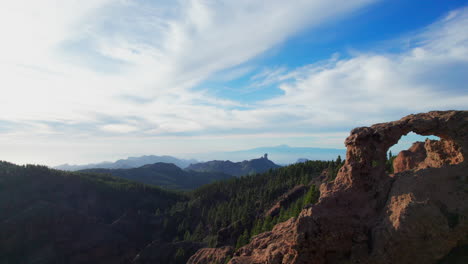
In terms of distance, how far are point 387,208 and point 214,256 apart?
123 feet

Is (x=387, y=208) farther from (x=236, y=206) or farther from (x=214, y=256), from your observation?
(x=236, y=206)

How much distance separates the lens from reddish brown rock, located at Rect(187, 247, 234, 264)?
43.9 m

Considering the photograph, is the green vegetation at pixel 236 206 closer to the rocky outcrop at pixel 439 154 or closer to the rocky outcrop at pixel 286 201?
the rocky outcrop at pixel 286 201

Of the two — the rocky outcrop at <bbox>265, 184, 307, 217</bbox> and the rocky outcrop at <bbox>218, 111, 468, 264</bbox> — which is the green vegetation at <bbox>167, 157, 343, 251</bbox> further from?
the rocky outcrop at <bbox>218, 111, 468, 264</bbox>

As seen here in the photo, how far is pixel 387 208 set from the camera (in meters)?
17.5

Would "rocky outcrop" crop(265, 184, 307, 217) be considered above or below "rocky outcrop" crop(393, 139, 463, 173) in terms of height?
below

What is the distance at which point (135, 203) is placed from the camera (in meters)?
145

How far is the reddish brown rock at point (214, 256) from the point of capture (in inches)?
1727

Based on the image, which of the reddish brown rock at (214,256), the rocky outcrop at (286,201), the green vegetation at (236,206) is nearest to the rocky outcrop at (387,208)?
the reddish brown rock at (214,256)

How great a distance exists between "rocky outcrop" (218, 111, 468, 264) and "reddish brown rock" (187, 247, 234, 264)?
26238 mm

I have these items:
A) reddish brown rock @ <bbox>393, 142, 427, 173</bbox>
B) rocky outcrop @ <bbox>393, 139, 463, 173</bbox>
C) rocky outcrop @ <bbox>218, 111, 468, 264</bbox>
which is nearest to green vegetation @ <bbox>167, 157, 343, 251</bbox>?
reddish brown rock @ <bbox>393, 142, 427, 173</bbox>

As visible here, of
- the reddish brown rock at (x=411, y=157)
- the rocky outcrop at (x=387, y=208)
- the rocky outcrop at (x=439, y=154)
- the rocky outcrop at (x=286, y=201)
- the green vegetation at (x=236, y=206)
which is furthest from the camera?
the rocky outcrop at (x=286, y=201)

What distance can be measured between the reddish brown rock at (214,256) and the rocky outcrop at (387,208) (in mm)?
26238

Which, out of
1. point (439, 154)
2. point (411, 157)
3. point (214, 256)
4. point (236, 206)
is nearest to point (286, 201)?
point (236, 206)
